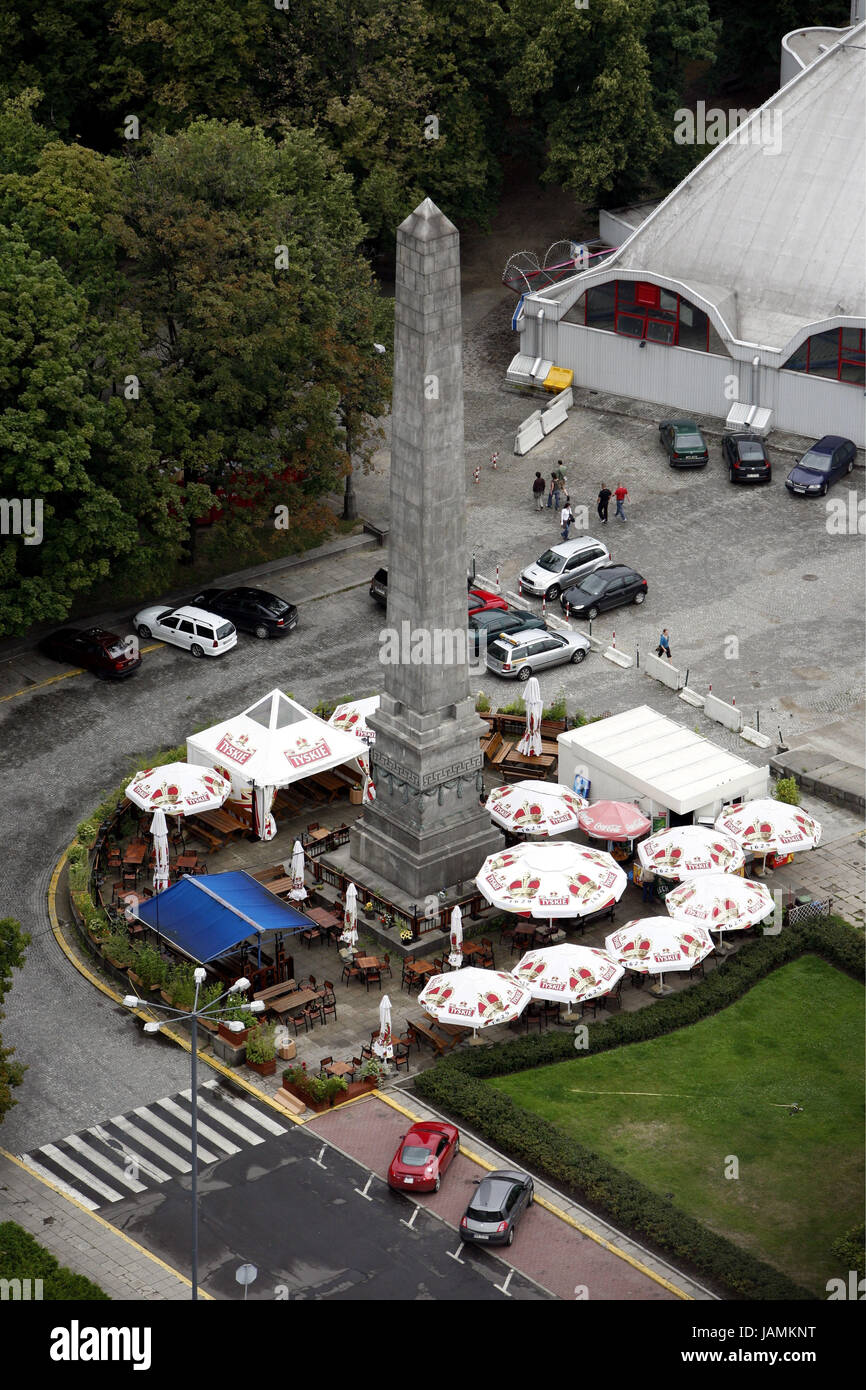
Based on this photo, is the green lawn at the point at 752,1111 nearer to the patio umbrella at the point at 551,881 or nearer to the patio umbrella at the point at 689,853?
the patio umbrella at the point at 689,853

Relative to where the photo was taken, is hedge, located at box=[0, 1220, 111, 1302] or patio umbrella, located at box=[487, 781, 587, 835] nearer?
hedge, located at box=[0, 1220, 111, 1302]

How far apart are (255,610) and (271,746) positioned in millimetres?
12854

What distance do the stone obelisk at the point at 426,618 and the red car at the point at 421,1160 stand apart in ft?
36.2

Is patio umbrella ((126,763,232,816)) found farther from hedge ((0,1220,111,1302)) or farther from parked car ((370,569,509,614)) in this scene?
hedge ((0,1220,111,1302))

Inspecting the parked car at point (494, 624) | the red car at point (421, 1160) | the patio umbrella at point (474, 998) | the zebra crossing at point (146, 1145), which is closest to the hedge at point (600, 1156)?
the patio umbrella at point (474, 998)

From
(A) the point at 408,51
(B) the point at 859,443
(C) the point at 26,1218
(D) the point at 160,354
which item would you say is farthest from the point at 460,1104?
(A) the point at 408,51

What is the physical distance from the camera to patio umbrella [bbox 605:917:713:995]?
6256cm

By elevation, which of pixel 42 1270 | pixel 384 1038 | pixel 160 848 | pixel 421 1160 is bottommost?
pixel 42 1270

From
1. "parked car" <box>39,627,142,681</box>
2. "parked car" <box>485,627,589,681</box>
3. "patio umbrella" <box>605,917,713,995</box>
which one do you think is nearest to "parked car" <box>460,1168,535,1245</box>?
"patio umbrella" <box>605,917,713,995</box>

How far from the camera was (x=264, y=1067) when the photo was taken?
61.0 meters

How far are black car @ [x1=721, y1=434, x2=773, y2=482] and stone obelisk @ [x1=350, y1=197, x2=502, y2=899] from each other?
27961mm

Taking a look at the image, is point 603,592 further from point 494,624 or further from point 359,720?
point 359,720

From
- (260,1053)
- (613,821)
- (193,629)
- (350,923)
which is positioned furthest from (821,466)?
(260,1053)
